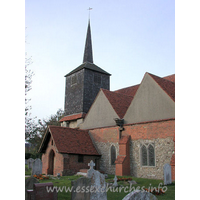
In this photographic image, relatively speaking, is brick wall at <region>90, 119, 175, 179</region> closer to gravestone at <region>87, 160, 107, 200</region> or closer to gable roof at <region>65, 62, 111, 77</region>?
gravestone at <region>87, 160, 107, 200</region>

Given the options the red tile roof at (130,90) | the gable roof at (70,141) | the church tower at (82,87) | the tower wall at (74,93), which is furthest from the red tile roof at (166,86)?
the tower wall at (74,93)

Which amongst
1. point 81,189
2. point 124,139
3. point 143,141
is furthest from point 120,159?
point 81,189

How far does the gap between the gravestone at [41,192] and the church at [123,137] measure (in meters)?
9.96

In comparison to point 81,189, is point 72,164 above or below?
below

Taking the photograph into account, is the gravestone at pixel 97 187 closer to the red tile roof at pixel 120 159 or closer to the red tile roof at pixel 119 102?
the red tile roof at pixel 120 159

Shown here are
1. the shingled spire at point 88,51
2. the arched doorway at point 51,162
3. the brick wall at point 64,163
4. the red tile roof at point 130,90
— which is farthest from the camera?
the shingled spire at point 88,51

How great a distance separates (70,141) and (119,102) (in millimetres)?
7371

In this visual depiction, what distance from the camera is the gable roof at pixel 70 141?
21.5m

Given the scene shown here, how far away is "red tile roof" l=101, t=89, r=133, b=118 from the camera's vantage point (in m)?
24.3

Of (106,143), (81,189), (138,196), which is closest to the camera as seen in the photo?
(138,196)

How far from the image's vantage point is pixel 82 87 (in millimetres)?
34656

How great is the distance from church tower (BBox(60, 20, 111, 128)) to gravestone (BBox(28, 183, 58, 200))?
23846mm

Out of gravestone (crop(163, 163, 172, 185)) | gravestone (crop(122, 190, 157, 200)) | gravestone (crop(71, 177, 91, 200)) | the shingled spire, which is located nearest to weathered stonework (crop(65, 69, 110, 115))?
the shingled spire

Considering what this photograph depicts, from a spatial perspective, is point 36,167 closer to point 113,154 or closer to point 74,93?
point 113,154
